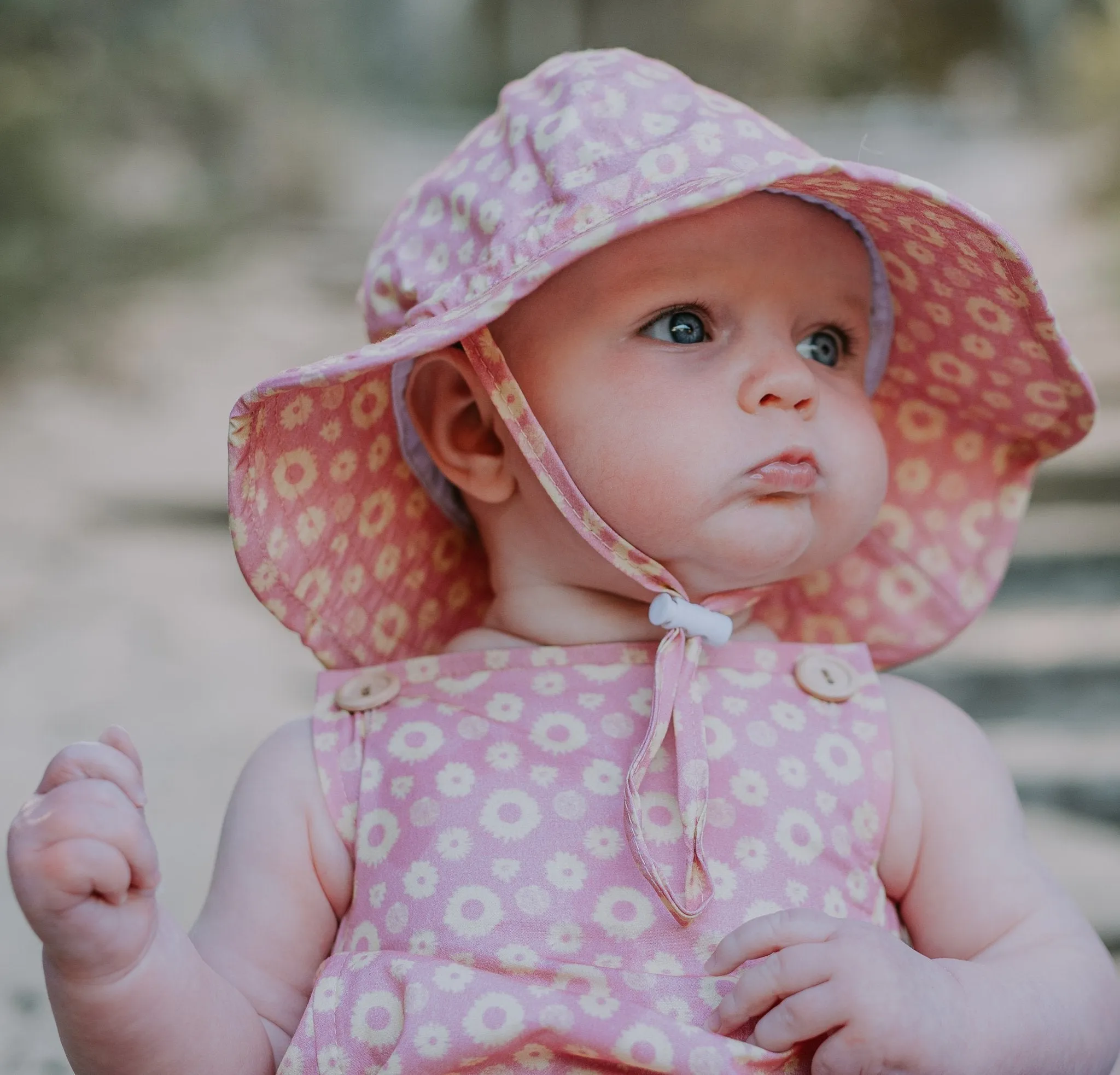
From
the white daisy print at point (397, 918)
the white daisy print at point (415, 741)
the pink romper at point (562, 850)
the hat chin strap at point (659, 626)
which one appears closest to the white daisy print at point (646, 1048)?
the pink romper at point (562, 850)

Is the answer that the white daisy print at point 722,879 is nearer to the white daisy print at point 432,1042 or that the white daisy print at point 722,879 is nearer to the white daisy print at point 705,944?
the white daisy print at point 705,944

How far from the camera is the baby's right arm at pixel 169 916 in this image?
3.19 feet

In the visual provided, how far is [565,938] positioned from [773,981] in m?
0.18

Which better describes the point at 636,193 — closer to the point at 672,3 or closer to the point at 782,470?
the point at 782,470

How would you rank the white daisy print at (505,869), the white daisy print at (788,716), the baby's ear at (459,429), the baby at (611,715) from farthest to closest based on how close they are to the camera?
the baby's ear at (459,429) < the white daisy print at (788,716) < the white daisy print at (505,869) < the baby at (611,715)

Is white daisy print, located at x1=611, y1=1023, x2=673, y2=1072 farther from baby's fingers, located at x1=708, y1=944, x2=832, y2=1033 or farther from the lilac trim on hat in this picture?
the lilac trim on hat

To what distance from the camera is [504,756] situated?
124cm

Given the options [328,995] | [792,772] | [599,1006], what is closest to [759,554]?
[792,772]

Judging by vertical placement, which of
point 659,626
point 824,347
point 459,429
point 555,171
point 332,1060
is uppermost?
point 555,171

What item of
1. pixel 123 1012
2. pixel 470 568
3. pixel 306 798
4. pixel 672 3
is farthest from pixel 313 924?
pixel 672 3

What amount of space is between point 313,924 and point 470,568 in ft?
1.59

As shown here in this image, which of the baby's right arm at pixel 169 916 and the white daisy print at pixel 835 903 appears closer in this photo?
the baby's right arm at pixel 169 916

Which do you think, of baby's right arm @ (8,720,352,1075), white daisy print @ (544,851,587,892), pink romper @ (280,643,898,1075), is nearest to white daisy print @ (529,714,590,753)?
pink romper @ (280,643,898,1075)

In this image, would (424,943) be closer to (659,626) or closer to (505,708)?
(505,708)
